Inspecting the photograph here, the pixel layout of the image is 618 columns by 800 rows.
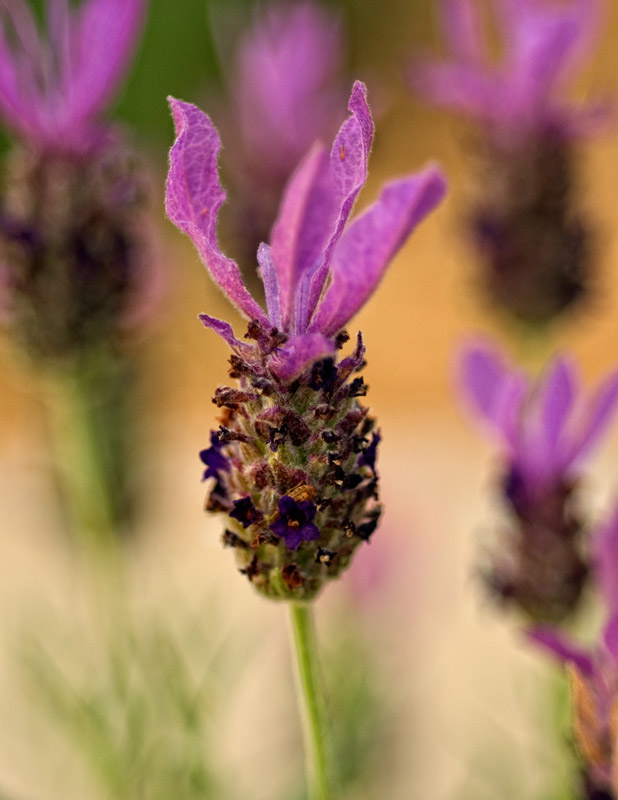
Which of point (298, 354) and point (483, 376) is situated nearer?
point (298, 354)

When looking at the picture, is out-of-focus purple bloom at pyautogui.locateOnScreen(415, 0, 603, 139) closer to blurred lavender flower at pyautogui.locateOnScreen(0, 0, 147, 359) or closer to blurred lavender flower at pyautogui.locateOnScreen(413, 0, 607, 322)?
blurred lavender flower at pyautogui.locateOnScreen(413, 0, 607, 322)

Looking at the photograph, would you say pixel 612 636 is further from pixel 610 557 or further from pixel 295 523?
pixel 295 523

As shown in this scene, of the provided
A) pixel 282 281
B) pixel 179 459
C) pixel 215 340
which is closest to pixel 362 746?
pixel 282 281

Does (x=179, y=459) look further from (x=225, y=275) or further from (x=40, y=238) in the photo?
(x=225, y=275)

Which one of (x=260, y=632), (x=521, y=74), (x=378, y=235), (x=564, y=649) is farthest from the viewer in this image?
(x=260, y=632)

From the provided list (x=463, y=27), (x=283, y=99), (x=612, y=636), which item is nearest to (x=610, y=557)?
(x=612, y=636)

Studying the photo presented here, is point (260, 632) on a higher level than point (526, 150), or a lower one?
lower
